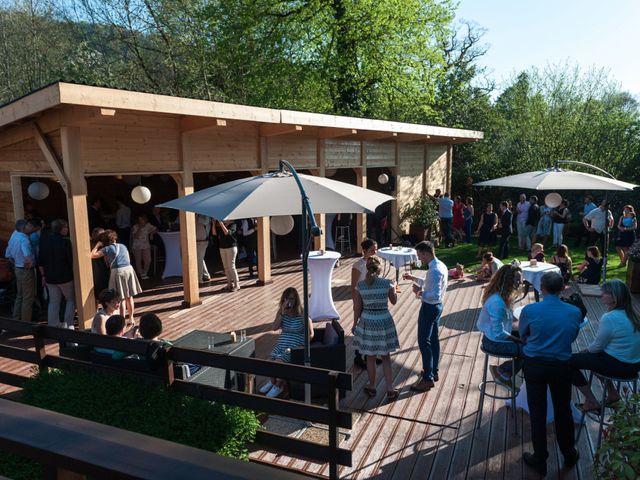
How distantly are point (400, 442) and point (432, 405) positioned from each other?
0.77 m

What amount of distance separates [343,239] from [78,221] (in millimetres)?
8051

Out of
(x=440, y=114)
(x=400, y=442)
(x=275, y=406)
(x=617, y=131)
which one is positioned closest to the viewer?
(x=275, y=406)

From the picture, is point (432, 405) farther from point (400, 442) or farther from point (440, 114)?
point (440, 114)

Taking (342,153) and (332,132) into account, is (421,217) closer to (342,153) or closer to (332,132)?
(342,153)

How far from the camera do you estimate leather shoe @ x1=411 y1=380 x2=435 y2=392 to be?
5035 millimetres

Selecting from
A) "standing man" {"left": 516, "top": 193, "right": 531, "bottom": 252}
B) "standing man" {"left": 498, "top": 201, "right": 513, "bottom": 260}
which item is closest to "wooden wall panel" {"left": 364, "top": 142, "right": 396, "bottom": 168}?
"standing man" {"left": 498, "top": 201, "right": 513, "bottom": 260}

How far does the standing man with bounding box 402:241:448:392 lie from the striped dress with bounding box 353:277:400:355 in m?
0.40

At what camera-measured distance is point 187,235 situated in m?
8.11

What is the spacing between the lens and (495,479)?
3574mm

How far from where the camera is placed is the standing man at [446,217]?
46.8 ft

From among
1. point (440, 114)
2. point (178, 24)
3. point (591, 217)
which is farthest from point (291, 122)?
point (440, 114)

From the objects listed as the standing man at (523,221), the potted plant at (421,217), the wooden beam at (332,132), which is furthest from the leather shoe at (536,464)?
the potted plant at (421,217)

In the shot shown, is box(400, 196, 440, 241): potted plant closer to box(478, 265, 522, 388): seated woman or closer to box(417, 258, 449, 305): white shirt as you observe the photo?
box(417, 258, 449, 305): white shirt

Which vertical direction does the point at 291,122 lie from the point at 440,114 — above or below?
below
